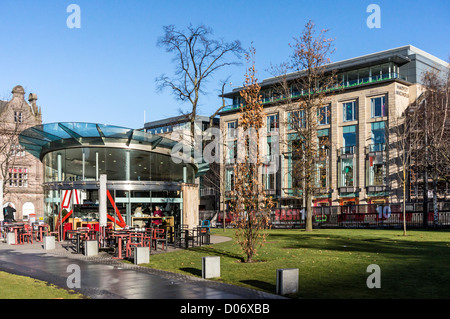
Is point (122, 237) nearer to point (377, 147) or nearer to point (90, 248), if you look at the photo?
point (90, 248)

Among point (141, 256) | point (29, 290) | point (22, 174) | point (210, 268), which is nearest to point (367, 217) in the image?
point (141, 256)

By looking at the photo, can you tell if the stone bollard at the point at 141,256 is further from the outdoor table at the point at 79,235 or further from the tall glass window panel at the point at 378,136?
the tall glass window panel at the point at 378,136

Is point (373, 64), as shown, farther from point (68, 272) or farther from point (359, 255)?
point (68, 272)

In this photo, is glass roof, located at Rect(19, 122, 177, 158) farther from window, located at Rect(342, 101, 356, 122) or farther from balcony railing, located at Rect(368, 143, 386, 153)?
window, located at Rect(342, 101, 356, 122)

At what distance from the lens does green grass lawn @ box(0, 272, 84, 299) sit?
1001 centimetres

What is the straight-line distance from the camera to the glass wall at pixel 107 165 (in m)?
25.4

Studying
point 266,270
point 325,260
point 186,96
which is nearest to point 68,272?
point 266,270

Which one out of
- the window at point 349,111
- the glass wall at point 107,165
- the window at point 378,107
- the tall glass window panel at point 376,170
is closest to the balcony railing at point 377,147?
the tall glass window panel at point 376,170

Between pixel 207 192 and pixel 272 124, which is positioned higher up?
pixel 272 124

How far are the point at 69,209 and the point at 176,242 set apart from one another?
21.6ft

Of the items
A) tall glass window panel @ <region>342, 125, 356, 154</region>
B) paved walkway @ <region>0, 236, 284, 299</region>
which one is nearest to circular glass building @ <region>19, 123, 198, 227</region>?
paved walkway @ <region>0, 236, 284, 299</region>

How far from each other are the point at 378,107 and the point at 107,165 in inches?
1803

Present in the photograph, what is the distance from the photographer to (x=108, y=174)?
2538 cm

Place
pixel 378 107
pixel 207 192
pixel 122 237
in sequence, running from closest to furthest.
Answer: pixel 122 237 < pixel 378 107 < pixel 207 192
